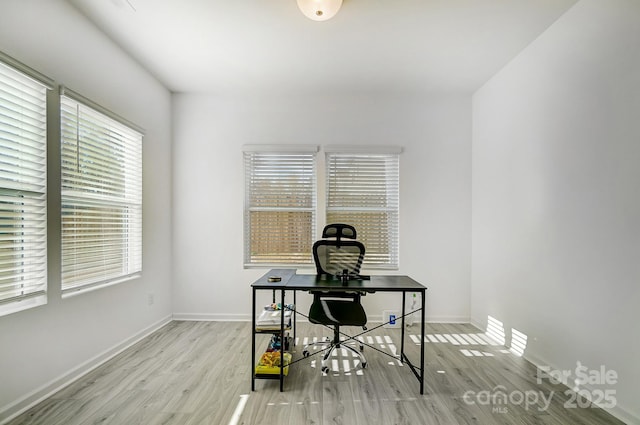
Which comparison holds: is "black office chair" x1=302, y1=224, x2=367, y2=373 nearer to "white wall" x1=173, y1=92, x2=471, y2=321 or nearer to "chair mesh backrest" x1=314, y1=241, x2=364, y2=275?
"chair mesh backrest" x1=314, y1=241, x2=364, y2=275

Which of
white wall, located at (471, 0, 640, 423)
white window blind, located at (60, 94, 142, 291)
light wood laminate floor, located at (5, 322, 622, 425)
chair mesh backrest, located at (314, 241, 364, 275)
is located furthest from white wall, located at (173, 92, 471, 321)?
chair mesh backrest, located at (314, 241, 364, 275)

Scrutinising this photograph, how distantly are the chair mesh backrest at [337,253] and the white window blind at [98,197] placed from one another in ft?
6.49

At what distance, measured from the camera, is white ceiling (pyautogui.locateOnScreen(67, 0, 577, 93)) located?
2.43 meters

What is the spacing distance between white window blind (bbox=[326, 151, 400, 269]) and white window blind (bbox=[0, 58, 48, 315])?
284cm

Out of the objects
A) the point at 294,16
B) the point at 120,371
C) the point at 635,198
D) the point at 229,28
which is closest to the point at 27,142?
the point at 229,28

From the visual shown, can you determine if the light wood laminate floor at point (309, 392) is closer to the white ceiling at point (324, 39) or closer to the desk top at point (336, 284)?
the desk top at point (336, 284)

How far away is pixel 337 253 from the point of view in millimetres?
2891

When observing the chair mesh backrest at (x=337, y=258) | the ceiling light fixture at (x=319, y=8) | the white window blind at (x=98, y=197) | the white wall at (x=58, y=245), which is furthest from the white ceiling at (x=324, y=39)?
the chair mesh backrest at (x=337, y=258)

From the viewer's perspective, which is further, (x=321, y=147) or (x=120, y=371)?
(x=321, y=147)

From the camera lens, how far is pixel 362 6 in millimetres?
2393

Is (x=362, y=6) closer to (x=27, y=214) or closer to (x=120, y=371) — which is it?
(x=27, y=214)

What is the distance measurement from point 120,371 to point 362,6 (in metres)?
3.62

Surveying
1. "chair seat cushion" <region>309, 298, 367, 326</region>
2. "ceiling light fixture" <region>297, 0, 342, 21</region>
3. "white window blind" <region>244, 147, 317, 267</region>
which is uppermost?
"ceiling light fixture" <region>297, 0, 342, 21</region>

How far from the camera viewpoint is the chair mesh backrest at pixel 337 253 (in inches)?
113
